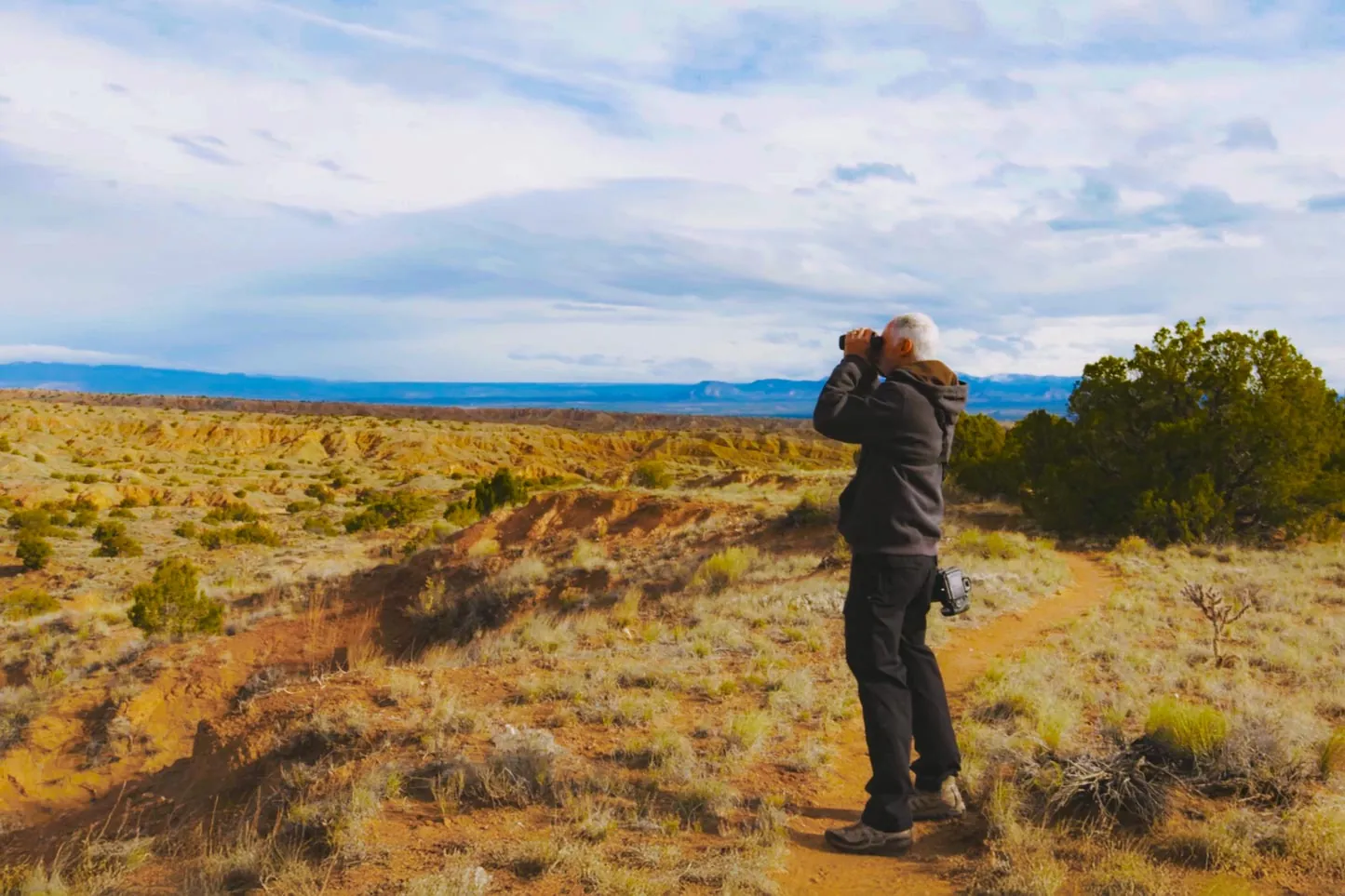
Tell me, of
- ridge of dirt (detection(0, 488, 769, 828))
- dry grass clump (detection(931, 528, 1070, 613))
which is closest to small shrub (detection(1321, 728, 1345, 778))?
dry grass clump (detection(931, 528, 1070, 613))

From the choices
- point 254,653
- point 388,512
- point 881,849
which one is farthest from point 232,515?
point 881,849

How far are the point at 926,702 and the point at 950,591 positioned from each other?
1.90 feet

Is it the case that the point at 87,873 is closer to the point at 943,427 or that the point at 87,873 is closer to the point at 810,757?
the point at 810,757

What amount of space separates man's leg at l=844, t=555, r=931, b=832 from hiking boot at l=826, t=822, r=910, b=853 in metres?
0.03

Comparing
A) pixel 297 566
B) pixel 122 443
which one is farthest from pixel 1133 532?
pixel 122 443

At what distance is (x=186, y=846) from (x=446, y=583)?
1244 centimetres

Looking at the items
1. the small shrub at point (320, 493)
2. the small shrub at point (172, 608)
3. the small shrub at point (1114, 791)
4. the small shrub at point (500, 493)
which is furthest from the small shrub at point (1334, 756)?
the small shrub at point (320, 493)

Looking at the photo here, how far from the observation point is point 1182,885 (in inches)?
143

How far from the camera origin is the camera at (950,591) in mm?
4277

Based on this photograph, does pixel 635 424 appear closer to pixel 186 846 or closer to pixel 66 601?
pixel 66 601

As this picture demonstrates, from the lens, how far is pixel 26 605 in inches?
687

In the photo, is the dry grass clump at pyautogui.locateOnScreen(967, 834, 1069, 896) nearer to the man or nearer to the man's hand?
the man

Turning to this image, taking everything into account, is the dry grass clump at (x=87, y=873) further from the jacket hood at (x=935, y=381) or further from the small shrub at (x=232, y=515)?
the small shrub at (x=232, y=515)

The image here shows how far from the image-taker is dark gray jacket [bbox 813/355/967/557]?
389 centimetres
